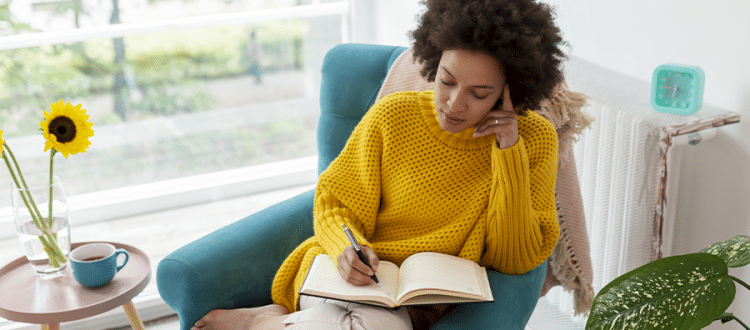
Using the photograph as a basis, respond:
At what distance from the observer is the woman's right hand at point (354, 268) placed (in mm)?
1122

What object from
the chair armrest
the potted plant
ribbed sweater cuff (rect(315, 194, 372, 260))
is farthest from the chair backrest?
the potted plant

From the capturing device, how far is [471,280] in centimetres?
112

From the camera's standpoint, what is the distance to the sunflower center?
127cm

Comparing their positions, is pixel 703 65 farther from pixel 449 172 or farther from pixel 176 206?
pixel 176 206

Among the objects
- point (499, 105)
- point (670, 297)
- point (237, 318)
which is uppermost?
point (499, 105)

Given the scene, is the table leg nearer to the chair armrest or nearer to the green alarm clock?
the chair armrest

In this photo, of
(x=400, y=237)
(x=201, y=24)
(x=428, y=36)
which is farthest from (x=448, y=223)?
(x=201, y=24)

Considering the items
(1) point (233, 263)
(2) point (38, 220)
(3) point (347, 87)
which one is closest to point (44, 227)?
(2) point (38, 220)

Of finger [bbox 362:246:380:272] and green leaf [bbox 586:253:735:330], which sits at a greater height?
green leaf [bbox 586:253:735:330]

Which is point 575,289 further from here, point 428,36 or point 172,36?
point 172,36

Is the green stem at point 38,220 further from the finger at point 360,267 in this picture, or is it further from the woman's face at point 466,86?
the woman's face at point 466,86

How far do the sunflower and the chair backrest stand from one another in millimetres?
615

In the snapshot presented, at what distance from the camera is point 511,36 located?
1084 millimetres

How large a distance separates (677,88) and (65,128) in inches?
50.0
